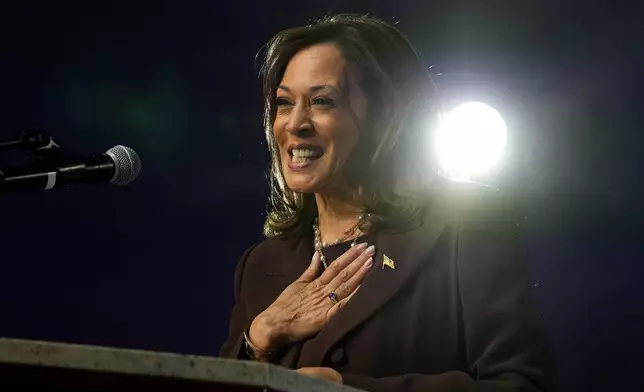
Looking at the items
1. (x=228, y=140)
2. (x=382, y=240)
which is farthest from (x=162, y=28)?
(x=382, y=240)

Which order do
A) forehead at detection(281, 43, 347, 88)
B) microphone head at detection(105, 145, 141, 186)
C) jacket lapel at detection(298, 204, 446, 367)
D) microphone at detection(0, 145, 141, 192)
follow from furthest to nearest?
1. forehead at detection(281, 43, 347, 88)
2. jacket lapel at detection(298, 204, 446, 367)
3. microphone head at detection(105, 145, 141, 186)
4. microphone at detection(0, 145, 141, 192)

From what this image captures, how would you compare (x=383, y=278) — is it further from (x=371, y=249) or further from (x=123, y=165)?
(x=123, y=165)

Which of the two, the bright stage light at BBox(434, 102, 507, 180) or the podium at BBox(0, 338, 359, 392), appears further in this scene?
the bright stage light at BBox(434, 102, 507, 180)

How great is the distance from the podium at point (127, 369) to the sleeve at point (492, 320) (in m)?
0.97

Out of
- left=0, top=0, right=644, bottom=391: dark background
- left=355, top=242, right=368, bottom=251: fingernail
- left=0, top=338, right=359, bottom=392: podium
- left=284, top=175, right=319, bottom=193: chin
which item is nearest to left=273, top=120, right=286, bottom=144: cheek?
left=284, top=175, right=319, bottom=193: chin

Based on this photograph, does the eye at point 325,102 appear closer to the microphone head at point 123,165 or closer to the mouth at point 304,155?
the mouth at point 304,155

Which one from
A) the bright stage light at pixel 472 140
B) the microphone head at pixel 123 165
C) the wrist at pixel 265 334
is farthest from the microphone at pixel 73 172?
the bright stage light at pixel 472 140

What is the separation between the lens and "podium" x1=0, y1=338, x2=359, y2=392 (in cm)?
75

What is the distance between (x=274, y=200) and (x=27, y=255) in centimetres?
80

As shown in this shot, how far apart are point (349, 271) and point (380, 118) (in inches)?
15.3

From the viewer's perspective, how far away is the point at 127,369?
0.75 metres

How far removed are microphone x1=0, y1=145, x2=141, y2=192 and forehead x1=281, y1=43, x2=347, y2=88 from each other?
600 mm

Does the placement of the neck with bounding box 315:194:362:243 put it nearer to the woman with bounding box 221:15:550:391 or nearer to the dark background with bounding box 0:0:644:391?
the woman with bounding box 221:15:550:391

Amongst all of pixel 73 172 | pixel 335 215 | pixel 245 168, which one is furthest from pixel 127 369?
pixel 245 168
